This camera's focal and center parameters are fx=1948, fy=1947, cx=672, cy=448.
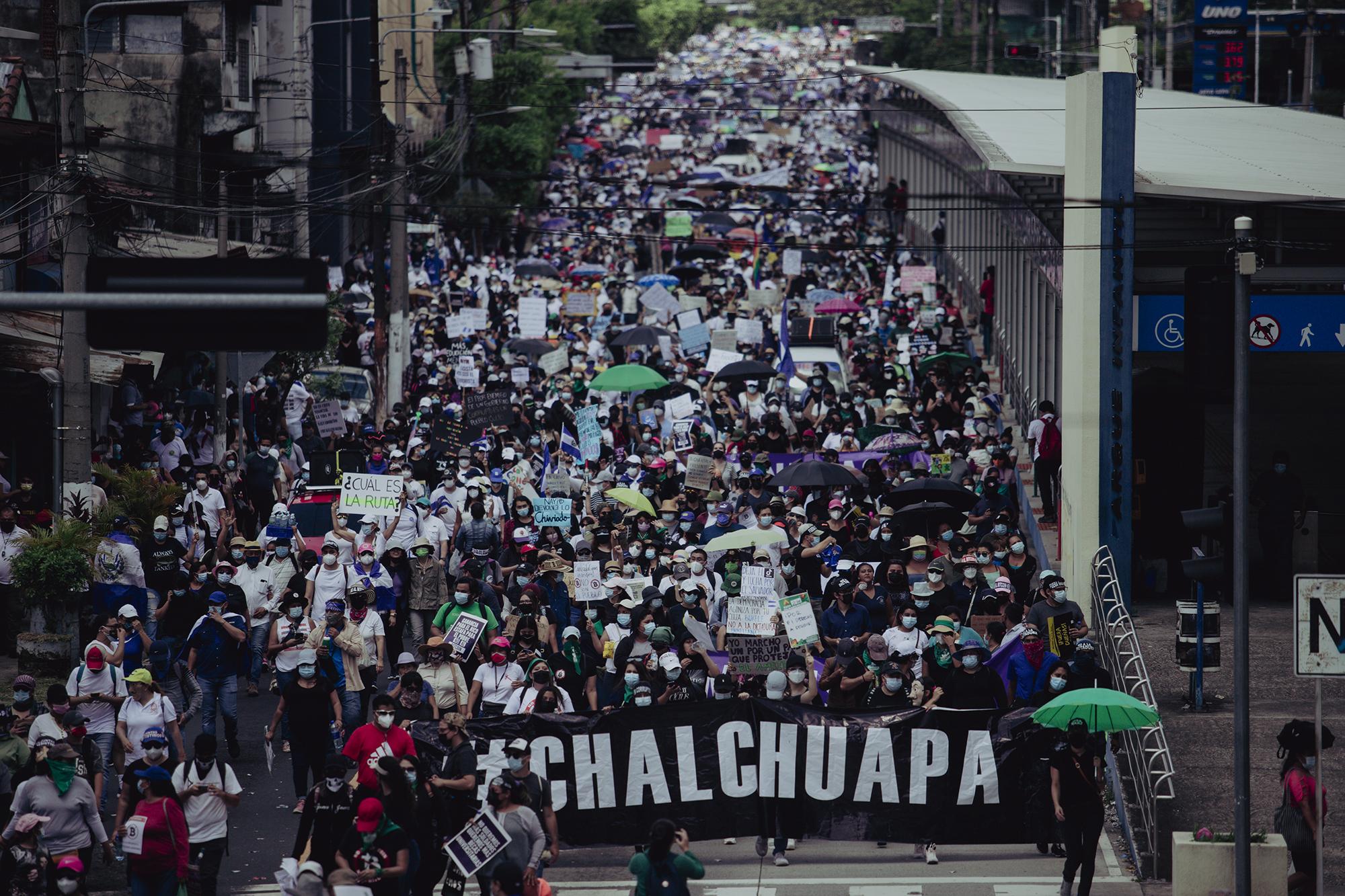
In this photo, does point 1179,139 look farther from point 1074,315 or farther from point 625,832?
point 625,832

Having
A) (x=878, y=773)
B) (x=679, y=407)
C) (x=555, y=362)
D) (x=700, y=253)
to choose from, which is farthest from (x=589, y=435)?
(x=700, y=253)

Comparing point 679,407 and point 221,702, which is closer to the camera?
point 221,702

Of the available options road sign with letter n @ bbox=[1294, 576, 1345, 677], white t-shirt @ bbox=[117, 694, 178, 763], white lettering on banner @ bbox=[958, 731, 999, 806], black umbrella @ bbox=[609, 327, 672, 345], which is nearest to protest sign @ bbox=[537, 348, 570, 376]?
black umbrella @ bbox=[609, 327, 672, 345]

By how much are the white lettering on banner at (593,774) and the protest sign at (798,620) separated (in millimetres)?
3079

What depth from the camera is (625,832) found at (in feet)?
46.4

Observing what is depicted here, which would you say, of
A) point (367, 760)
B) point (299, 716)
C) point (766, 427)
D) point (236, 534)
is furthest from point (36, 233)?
point (367, 760)

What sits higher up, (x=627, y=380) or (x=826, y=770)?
(x=627, y=380)

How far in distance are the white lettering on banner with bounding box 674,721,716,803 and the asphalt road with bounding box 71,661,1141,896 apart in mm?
460

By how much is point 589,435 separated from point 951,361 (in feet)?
30.9

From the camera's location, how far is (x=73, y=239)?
18.1 m

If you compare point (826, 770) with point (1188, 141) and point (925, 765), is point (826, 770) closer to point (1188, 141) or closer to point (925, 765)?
point (925, 765)

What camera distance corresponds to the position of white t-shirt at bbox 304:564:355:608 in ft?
56.4

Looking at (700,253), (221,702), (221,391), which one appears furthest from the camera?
(700,253)

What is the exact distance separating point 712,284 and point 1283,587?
24178mm
